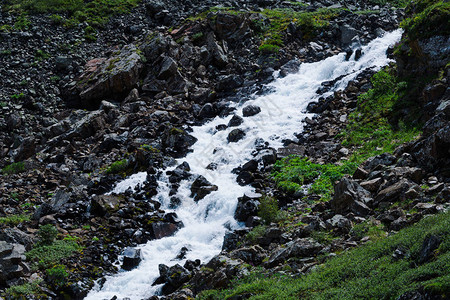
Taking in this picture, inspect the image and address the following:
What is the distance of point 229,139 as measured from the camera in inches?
1011

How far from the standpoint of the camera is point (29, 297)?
14242 millimetres

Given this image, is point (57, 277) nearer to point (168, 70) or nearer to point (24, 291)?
point (24, 291)

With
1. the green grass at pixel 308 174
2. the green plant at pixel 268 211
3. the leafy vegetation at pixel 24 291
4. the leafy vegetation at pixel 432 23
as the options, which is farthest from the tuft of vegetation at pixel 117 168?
the leafy vegetation at pixel 432 23

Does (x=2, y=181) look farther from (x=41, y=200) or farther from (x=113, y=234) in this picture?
(x=113, y=234)

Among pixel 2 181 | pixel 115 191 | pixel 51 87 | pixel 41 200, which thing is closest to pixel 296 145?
pixel 115 191

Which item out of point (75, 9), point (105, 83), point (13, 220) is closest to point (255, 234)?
point (13, 220)

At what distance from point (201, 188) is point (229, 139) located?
569 centimetres

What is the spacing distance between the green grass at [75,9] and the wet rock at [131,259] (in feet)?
102

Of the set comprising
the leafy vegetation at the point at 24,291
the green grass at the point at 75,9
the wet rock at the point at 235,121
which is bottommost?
the leafy vegetation at the point at 24,291

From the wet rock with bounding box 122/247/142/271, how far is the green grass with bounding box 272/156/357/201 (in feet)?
23.9

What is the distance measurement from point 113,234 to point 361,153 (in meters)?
12.5

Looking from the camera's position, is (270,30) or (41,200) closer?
(41,200)

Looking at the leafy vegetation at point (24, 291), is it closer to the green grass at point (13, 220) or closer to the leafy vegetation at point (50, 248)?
the leafy vegetation at point (50, 248)

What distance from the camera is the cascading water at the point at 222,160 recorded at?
16516 millimetres
